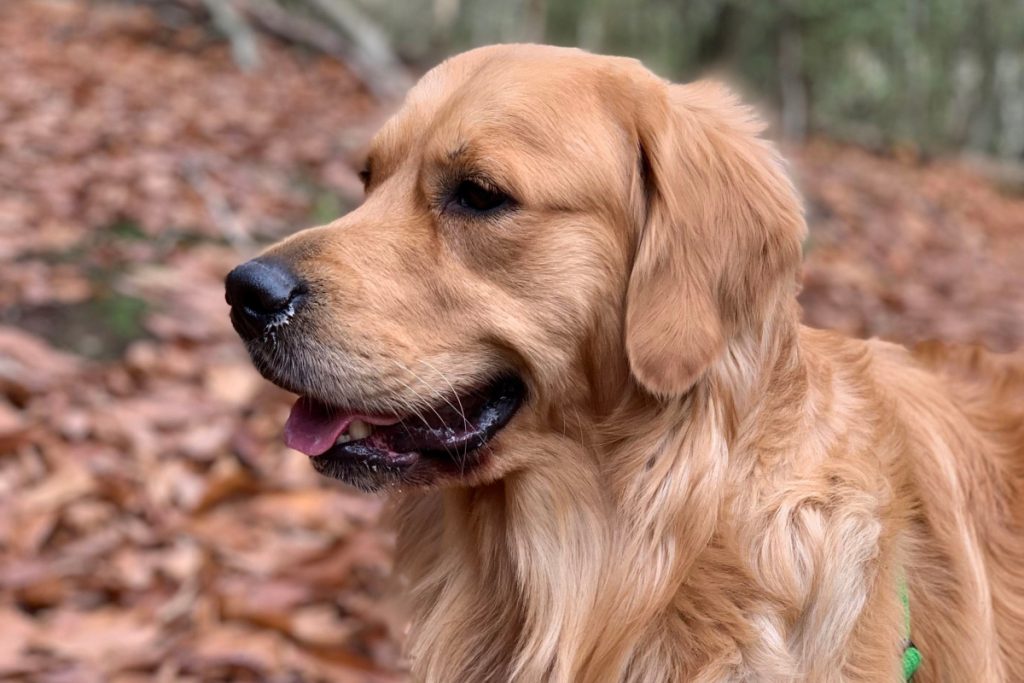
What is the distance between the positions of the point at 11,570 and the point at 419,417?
6.57 ft

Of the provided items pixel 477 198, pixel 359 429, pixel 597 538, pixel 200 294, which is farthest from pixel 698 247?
pixel 200 294

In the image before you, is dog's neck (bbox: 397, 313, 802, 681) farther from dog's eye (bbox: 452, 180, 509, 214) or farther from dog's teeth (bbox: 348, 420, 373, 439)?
dog's eye (bbox: 452, 180, 509, 214)

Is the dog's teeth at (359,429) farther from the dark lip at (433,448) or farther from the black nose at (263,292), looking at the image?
the black nose at (263,292)

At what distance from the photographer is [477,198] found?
2711mm

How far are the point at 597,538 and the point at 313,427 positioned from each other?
83 cm

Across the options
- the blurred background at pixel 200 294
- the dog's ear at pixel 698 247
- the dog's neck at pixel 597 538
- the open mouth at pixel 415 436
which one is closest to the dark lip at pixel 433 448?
the open mouth at pixel 415 436

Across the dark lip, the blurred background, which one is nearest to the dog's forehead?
the dark lip

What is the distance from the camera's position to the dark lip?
270 cm

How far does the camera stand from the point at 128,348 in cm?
530

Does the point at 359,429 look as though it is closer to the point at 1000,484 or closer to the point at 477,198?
the point at 477,198

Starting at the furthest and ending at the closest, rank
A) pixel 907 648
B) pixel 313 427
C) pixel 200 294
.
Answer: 1. pixel 200 294
2. pixel 313 427
3. pixel 907 648

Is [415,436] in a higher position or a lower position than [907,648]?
higher

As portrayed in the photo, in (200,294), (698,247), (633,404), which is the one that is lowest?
(200,294)

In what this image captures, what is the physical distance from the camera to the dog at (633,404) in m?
2.53
